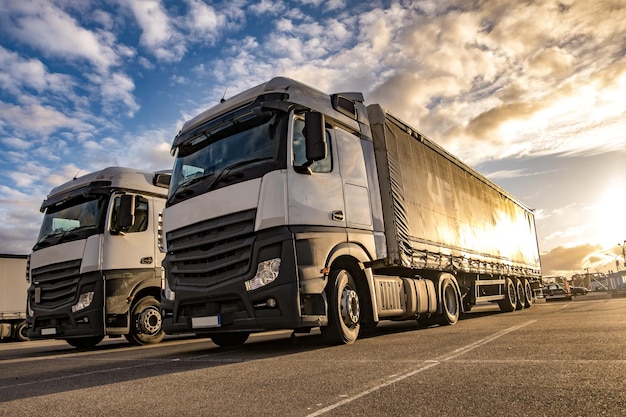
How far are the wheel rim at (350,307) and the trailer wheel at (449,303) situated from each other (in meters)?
3.69

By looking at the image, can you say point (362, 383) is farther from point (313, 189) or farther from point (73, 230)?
point (73, 230)

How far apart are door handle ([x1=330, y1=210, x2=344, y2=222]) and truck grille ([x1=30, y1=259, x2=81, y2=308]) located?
523 centimetres

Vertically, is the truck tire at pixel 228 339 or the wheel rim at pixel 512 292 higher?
the wheel rim at pixel 512 292

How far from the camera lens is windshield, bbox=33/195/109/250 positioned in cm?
925

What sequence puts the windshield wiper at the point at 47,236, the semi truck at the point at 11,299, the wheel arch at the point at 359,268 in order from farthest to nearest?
the semi truck at the point at 11,299 < the windshield wiper at the point at 47,236 < the wheel arch at the point at 359,268

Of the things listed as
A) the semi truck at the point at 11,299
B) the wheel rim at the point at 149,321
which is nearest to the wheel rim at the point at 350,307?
the wheel rim at the point at 149,321

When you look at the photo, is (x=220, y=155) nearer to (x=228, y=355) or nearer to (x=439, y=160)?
(x=228, y=355)

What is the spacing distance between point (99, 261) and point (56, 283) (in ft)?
3.71

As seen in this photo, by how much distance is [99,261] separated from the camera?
894 centimetres

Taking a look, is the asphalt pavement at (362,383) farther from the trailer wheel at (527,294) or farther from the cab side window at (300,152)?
the trailer wheel at (527,294)

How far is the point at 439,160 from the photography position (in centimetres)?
1135

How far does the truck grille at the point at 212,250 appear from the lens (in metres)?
6.05

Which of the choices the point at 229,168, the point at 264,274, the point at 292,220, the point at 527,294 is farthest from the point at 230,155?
the point at 527,294

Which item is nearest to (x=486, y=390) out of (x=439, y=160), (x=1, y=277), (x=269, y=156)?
(x=269, y=156)
